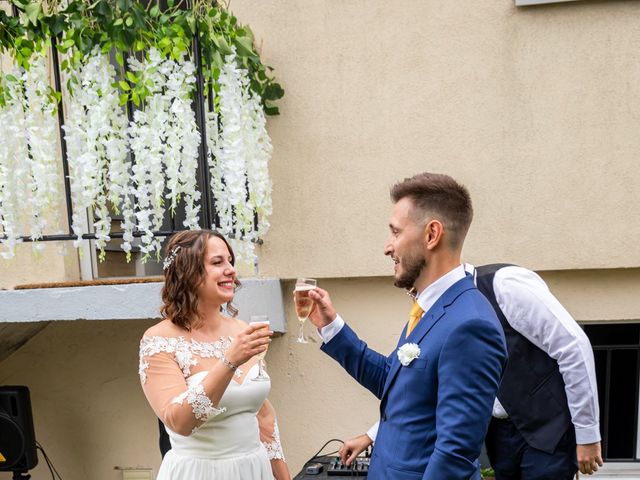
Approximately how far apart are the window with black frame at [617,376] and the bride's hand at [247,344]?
2.91 metres

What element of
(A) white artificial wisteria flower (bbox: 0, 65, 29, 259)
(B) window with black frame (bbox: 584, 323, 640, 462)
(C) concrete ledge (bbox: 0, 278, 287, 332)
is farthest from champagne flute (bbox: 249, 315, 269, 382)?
(B) window with black frame (bbox: 584, 323, 640, 462)

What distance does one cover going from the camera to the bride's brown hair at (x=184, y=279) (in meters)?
2.57

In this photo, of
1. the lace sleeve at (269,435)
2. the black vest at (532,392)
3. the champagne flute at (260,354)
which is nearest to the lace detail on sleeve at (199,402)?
the champagne flute at (260,354)

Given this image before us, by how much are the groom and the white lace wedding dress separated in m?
0.67

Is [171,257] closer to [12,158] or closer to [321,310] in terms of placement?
[321,310]

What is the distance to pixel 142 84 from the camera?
126 inches

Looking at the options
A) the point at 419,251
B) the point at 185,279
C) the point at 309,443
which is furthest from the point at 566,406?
the point at 309,443

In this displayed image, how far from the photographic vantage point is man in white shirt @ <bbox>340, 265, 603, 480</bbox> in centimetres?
262

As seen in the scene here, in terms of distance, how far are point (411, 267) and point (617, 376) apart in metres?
2.89

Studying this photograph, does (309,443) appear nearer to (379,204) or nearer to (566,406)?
(379,204)

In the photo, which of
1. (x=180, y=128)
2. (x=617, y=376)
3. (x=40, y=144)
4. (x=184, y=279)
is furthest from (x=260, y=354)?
(x=617, y=376)

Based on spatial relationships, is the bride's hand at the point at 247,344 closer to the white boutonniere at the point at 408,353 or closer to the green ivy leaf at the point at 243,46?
the white boutonniere at the point at 408,353

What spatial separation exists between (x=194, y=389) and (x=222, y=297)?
0.51m

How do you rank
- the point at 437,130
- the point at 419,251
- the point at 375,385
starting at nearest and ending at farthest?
the point at 419,251
the point at 375,385
the point at 437,130
